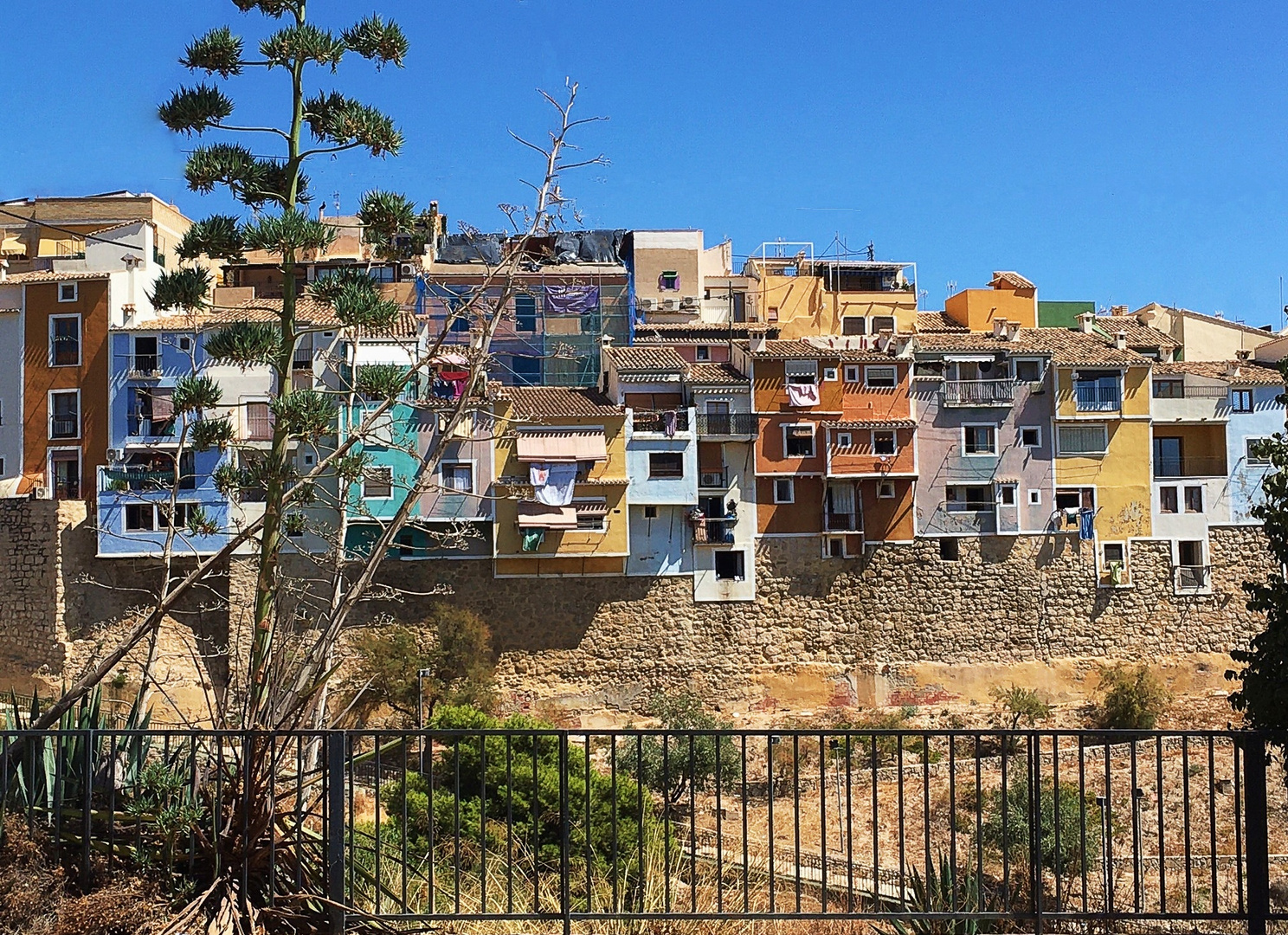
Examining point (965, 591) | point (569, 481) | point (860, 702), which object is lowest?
point (860, 702)

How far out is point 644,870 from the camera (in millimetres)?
8102

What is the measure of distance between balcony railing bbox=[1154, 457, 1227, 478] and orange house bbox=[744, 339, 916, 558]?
8.34 meters

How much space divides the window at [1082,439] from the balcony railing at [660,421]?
11506mm

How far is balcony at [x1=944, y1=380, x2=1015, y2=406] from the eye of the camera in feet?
127

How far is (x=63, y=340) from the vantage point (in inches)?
1410

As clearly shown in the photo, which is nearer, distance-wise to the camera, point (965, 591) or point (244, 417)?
point (244, 417)

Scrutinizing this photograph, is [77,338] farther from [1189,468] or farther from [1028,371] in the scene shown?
[1189,468]

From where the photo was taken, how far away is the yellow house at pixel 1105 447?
3916cm

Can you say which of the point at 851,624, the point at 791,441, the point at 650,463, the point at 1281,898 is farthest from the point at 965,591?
the point at 1281,898

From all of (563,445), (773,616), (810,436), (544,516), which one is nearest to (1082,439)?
(810,436)

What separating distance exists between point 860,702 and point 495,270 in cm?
3162

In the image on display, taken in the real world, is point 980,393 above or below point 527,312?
below

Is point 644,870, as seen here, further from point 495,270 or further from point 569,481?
point 569,481

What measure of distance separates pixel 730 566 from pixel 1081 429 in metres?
11.6
